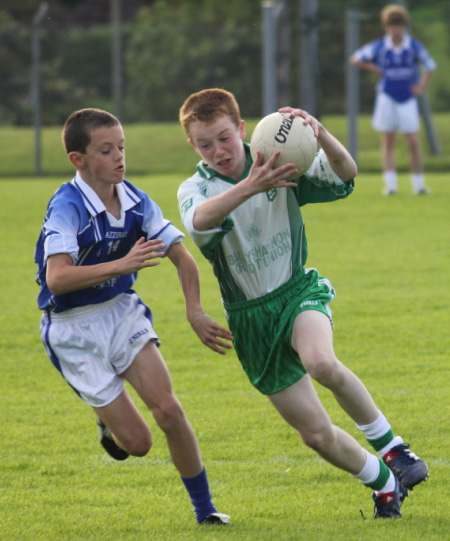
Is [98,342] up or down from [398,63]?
down

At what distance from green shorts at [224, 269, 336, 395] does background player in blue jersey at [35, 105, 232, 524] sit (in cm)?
17

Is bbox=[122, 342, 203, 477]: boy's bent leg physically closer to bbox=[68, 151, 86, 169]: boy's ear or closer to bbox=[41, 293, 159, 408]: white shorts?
bbox=[41, 293, 159, 408]: white shorts

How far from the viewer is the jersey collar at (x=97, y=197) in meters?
4.37

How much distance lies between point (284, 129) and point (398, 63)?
11.7 meters

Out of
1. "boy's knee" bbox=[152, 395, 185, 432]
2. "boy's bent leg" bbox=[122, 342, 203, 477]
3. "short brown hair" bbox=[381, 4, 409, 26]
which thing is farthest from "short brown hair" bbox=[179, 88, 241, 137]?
"short brown hair" bbox=[381, 4, 409, 26]

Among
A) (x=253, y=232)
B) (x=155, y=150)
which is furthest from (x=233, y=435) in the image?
(x=155, y=150)

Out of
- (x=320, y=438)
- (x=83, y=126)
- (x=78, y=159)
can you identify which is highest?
(x=83, y=126)

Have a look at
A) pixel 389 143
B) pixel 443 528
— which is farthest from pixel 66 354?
pixel 389 143

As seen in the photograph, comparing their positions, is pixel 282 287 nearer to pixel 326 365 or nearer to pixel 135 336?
pixel 326 365

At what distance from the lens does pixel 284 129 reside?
4168 mm

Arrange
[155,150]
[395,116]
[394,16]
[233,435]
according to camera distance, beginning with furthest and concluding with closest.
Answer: [155,150]
[395,116]
[394,16]
[233,435]

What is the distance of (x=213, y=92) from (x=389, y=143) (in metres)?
10.9

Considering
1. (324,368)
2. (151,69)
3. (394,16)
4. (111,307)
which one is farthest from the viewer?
(151,69)

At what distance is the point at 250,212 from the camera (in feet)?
14.4
